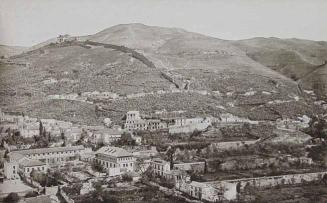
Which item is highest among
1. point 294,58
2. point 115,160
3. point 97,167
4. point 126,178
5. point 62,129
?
point 294,58

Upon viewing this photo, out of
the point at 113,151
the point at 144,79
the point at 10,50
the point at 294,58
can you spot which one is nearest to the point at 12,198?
the point at 113,151

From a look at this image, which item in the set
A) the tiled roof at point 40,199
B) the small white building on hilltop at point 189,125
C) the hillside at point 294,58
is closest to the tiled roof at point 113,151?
the small white building on hilltop at point 189,125

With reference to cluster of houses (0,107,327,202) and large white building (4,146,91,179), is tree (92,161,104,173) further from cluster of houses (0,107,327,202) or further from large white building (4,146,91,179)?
large white building (4,146,91,179)

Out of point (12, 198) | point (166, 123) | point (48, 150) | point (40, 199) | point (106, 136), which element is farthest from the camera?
point (166, 123)

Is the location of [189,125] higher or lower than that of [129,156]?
higher

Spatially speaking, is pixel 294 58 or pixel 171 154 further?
pixel 294 58

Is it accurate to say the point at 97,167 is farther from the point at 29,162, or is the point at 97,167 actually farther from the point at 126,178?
the point at 29,162

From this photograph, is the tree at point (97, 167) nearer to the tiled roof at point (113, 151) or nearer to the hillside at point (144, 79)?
the tiled roof at point (113, 151)

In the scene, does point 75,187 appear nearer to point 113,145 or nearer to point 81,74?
point 113,145
